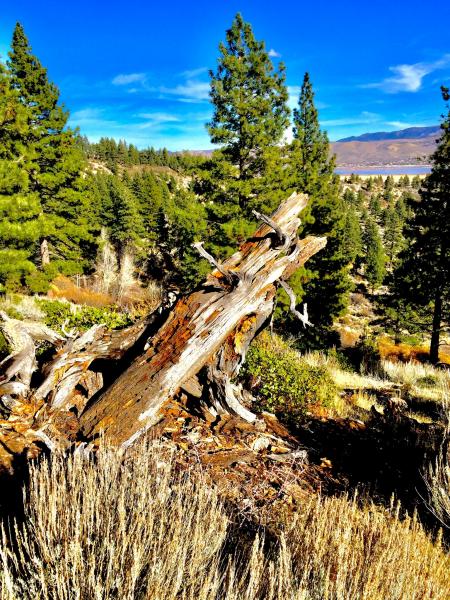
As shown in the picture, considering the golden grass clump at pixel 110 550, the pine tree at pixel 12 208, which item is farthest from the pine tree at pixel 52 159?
the golden grass clump at pixel 110 550

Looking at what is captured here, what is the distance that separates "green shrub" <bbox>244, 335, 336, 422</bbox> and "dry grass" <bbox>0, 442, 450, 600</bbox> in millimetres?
3755

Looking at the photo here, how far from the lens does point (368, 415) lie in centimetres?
698

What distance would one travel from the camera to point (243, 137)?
1620 cm

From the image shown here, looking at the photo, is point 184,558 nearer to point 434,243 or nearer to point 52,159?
point 434,243

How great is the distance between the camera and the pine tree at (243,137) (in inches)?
624

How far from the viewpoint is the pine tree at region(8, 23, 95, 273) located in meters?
20.7

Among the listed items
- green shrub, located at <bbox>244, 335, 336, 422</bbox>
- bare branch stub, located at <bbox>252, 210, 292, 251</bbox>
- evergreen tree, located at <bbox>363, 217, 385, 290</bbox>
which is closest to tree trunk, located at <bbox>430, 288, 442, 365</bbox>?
green shrub, located at <bbox>244, 335, 336, 422</bbox>

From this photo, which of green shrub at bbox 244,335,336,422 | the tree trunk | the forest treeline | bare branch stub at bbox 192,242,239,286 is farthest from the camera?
the tree trunk

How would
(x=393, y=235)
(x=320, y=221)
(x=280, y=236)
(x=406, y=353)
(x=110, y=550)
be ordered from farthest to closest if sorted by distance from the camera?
(x=393, y=235)
(x=406, y=353)
(x=320, y=221)
(x=280, y=236)
(x=110, y=550)

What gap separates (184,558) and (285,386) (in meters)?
4.94

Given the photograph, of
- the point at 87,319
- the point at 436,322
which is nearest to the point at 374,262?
the point at 436,322

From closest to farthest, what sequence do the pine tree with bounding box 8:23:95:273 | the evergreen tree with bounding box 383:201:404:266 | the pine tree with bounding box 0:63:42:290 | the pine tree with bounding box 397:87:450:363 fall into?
the pine tree with bounding box 0:63:42:290 → the pine tree with bounding box 397:87:450:363 → the pine tree with bounding box 8:23:95:273 → the evergreen tree with bounding box 383:201:404:266

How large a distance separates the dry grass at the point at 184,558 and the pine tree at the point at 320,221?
748 inches

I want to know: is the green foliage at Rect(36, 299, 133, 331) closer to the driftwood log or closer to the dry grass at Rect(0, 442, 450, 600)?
the driftwood log
